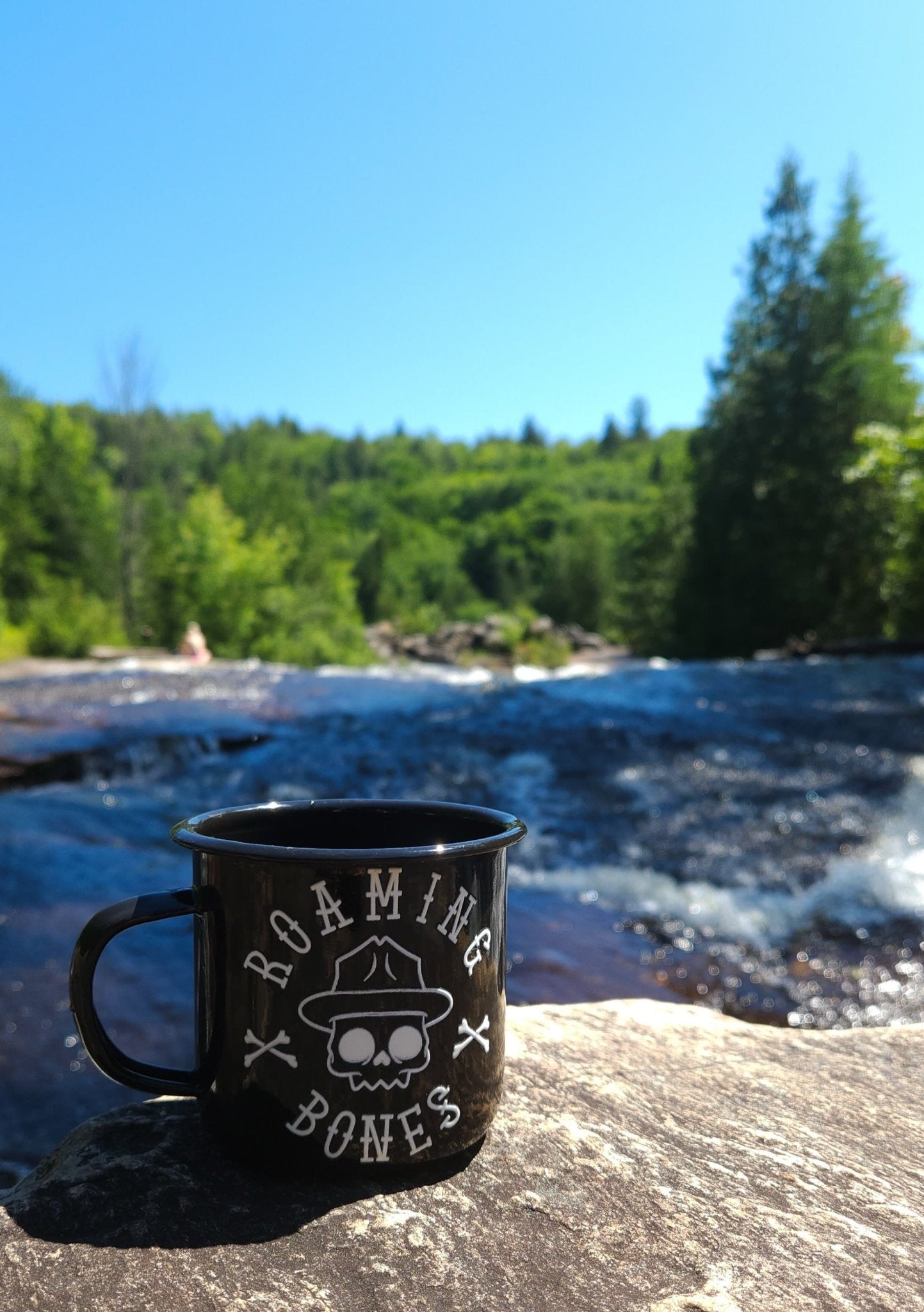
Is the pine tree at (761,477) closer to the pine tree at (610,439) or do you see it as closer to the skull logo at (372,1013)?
the skull logo at (372,1013)

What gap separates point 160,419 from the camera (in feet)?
179

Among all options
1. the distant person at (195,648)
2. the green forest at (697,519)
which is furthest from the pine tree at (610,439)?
the distant person at (195,648)

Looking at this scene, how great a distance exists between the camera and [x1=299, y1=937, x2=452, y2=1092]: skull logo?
1.04 metres

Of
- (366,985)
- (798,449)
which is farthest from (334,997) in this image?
(798,449)

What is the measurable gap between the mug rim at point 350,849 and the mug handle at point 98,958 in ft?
0.22

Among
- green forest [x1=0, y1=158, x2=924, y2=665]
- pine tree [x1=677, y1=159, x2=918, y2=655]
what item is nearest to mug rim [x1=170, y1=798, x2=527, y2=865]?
green forest [x1=0, y1=158, x2=924, y2=665]

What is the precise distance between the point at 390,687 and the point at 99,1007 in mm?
10316

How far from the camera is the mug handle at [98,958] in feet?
3.51

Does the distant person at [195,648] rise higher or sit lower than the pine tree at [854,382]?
lower

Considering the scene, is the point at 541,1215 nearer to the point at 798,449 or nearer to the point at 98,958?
the point at 98,958

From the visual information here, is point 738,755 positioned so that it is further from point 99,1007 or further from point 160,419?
point 160,419

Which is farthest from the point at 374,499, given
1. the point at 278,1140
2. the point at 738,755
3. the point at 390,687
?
the point at 278,1140

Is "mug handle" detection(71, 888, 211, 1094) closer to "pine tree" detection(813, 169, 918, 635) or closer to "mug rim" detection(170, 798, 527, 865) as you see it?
"mug rim" detection(170, 798, 527, 865)

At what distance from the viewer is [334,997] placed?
1.04m
